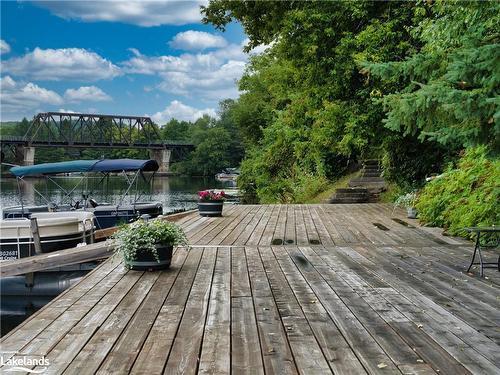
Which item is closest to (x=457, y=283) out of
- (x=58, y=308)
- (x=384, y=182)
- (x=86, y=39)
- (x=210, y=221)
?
(x=58, y=308)

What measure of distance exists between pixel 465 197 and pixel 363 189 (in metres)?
7.42

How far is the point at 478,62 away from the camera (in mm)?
4434

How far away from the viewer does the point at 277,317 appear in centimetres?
376

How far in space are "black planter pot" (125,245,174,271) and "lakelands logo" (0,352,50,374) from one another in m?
2.34

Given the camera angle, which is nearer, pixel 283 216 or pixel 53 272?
pixel 53 272

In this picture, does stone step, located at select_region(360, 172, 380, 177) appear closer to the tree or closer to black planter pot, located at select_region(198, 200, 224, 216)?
the tree

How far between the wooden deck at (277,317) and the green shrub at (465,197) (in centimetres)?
105

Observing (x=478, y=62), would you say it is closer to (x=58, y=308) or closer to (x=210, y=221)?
(x=58, y=308)

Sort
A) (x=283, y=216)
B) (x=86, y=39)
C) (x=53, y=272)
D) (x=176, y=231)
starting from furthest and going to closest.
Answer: (x=86, y=39) < (x=283, y=216) < (x=53, y=272) < (x=176, y=231)

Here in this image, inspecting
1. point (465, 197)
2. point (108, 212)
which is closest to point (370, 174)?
point (465, 197)

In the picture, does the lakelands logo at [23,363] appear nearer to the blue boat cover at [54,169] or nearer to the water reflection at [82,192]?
the water reflection at [82,192]

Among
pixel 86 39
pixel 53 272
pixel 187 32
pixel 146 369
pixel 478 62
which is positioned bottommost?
pixel 53 272

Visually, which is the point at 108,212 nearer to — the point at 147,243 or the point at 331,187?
the point at 331,187

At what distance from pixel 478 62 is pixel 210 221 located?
6922mm
